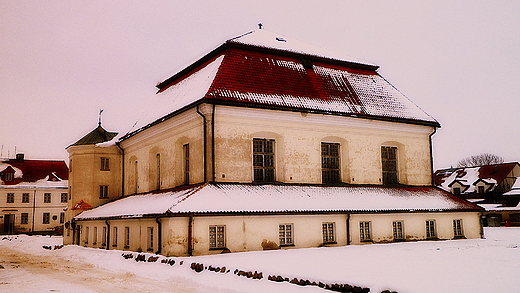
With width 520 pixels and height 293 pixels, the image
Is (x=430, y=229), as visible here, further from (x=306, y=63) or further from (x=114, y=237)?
(x=114, y=237)

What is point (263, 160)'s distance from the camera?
81.1ft

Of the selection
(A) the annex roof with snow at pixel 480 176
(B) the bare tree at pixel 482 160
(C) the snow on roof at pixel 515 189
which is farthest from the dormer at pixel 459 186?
(B) the bare tree at pixel 482 160

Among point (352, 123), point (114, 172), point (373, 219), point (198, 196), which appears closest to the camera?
point (198, 196)

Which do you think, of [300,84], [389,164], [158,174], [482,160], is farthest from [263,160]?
[482,160]

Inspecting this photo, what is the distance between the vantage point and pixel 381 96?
29703 mm

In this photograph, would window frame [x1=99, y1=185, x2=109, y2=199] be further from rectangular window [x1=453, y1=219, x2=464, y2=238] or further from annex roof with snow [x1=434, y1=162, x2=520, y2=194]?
annex roof with snow [x1=434, y1=162, x2=520, y2=194]

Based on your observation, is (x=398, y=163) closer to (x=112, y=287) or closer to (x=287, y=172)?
(x=287, y=172)

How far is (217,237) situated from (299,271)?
6692 mm

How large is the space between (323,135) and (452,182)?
165ft

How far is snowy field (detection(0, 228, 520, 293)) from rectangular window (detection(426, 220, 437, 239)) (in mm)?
4055

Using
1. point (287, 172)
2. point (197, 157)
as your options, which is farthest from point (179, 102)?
point (287, 172)

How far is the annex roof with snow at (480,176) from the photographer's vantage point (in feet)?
218

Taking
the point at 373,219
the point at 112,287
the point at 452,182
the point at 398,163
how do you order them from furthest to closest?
the point at 452,182, the point at 398,163, the point at 373,219, the point at 112,287

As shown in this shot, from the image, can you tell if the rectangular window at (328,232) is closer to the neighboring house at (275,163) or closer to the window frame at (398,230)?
the neighboring house at (275,163)
